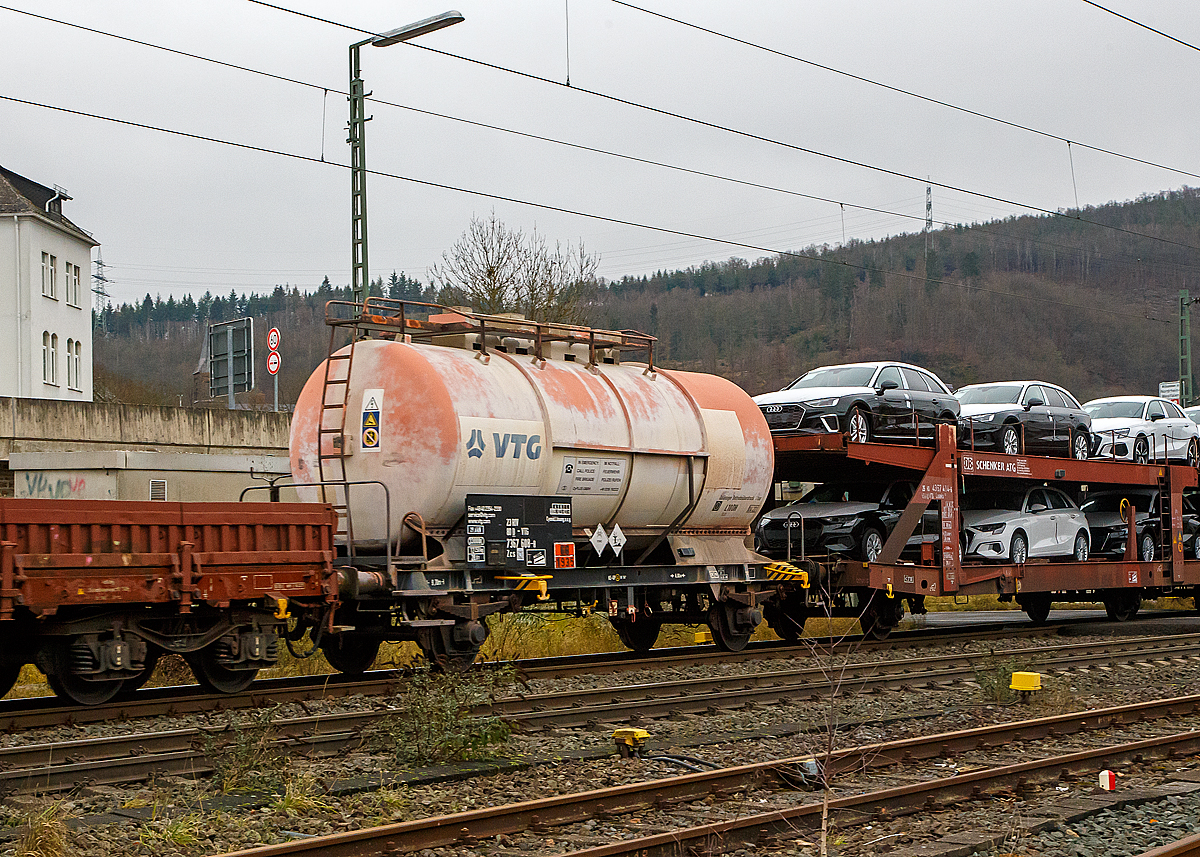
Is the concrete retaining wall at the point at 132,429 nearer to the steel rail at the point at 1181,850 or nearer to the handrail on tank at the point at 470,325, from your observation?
the handrail on tank at the point at 470,325

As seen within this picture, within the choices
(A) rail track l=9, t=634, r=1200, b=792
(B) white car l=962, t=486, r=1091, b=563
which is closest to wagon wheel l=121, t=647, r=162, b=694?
(A) rail track l=9, t=634, r=1200, b=792

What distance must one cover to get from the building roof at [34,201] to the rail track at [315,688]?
40991 mm

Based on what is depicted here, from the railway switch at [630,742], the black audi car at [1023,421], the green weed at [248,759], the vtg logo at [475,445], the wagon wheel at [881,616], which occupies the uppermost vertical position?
the black audi car at [1023,421]

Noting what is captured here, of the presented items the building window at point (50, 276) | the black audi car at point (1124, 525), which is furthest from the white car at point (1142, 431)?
the building window at point (50, 276)

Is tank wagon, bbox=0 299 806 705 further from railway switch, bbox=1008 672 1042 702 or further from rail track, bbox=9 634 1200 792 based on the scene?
railway switch, bbox=1008 672 1042 702

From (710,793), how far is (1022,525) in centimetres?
1381

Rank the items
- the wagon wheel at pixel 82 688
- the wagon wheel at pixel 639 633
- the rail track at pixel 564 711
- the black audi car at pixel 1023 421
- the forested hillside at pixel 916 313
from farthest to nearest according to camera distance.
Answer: the forested hillside at pixel 916 313
the black audi car at pixel 1023 421
the wagon wheel at pixel 639 633
the wagon wheel at pixel 82 688
the rail track at pixel 564 711

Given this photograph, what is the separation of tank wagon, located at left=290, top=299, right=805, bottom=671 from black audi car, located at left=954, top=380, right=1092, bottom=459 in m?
5.69

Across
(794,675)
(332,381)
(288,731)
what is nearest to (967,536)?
(794,675)

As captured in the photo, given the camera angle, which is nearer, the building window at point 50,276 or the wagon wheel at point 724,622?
the wagon wheel at point 724,622

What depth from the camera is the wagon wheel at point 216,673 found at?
1214 cm

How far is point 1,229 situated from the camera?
160 ft

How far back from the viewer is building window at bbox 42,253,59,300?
5034cm

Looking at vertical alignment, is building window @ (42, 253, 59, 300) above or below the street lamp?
above
